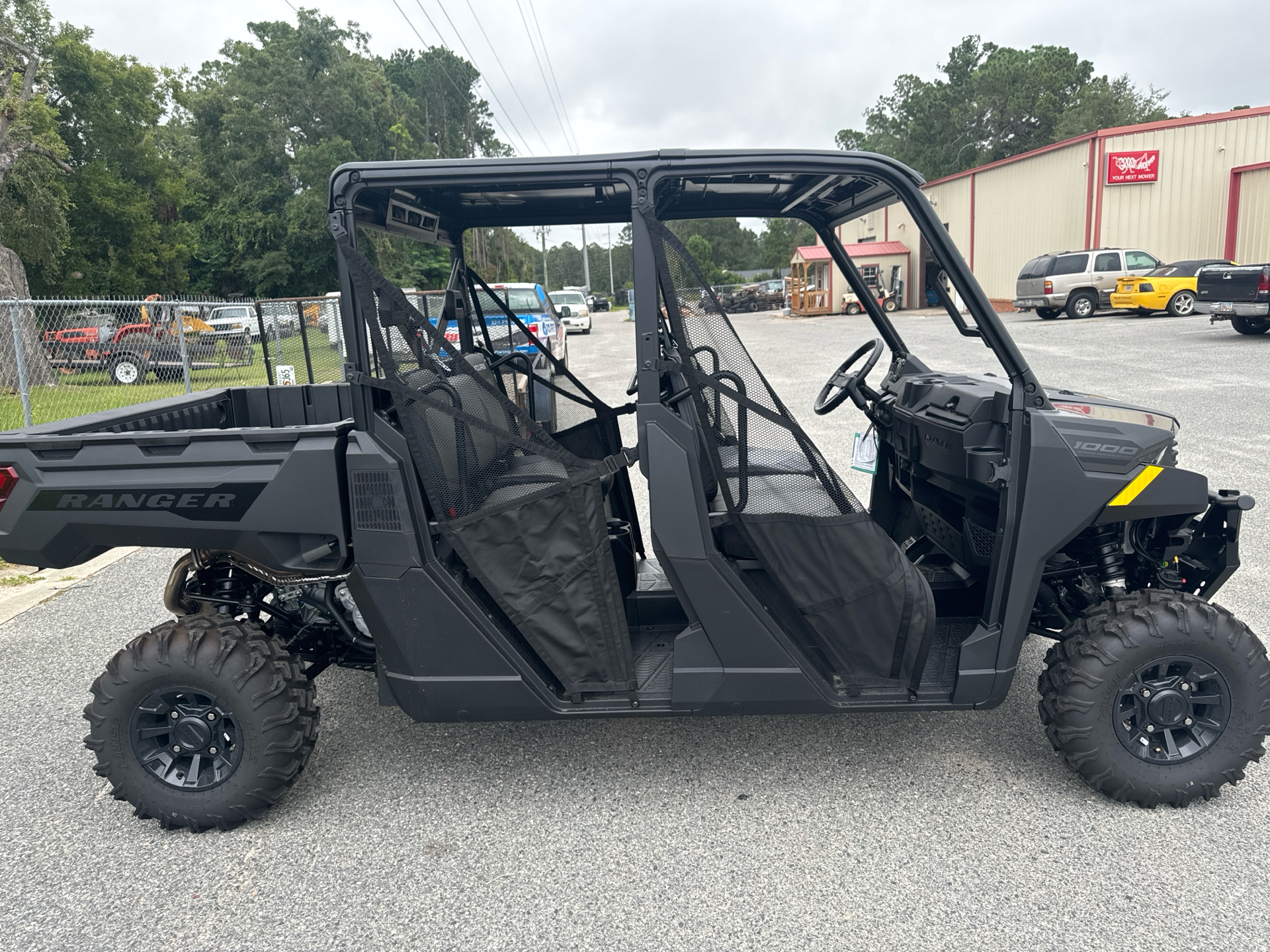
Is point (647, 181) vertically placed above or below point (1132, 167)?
below

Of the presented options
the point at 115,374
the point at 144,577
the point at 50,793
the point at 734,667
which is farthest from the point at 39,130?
the point at 734,667

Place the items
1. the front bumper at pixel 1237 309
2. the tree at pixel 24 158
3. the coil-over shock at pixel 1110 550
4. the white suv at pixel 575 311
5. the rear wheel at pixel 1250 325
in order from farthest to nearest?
the white suv at pixel 575 311 → the tree at pixel 24 158 → the rear wheel at pixel 1250 325 → the front bumper at pixel 1237 309 → the coil-over shock at pixel 1110 550

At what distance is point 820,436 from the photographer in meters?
9.62

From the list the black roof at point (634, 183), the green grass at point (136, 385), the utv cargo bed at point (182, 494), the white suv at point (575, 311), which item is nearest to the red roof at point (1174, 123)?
the white suv at point (575, 311)

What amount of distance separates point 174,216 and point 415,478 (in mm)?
48697

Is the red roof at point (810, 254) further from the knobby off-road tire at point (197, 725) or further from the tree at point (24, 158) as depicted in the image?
the knobby off-road tire at point (197, 725)

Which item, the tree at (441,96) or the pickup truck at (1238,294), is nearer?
the pickup truck at (1238,294)

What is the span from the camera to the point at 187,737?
2969mm

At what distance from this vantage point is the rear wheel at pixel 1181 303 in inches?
897

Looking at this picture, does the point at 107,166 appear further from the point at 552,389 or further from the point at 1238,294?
the point at 552,389

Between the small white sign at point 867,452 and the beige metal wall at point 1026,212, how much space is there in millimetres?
26657

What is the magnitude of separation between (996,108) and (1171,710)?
74.1 m

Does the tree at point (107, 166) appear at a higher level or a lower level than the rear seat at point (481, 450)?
higher

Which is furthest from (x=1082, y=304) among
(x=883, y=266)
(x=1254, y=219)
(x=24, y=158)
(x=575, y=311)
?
(x=24, y=158)
